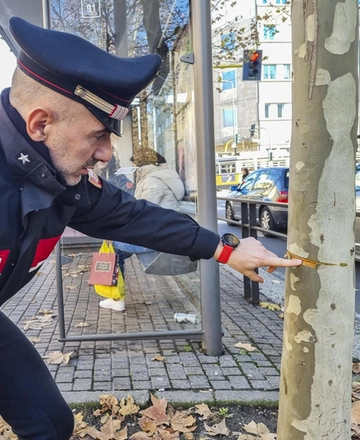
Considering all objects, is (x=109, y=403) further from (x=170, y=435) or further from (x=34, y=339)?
(x=34, y=339)

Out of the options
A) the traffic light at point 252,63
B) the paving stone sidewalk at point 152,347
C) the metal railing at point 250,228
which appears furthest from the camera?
the traffic light at point 252,63

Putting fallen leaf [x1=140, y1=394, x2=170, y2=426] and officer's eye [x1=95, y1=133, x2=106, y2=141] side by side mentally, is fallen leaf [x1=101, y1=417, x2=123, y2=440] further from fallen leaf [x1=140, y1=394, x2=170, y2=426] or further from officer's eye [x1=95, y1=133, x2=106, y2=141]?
officer's eye [x1=95, y1=133, x2=106, y2=141]

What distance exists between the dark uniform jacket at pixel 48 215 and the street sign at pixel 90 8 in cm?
292

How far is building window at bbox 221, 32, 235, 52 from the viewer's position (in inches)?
478

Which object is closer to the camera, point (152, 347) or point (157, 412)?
point (157, 412)

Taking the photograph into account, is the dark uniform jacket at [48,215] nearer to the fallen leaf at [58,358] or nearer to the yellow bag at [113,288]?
the fallen leaf at [58,358]

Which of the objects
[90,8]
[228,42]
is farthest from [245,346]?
[228,42]

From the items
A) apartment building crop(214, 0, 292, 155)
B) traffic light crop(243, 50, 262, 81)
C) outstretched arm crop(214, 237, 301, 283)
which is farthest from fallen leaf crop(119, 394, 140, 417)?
apartment building crop(214, 0, 292, 155)

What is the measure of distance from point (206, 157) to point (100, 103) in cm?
225

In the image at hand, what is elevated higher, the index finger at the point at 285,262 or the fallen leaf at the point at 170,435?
the index finger at the point at 285,262

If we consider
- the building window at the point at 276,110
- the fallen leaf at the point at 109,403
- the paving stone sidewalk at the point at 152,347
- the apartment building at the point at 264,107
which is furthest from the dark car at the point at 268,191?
the building window at the point at 276,110

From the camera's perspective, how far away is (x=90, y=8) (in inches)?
170

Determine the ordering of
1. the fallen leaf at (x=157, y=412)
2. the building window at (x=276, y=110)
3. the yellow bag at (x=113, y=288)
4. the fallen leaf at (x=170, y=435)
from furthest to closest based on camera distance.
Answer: the building window at (x=276, y=110)
the yellow bag at (x=113, y=288)
the fallen leaf at (x=157, y=412)
the fallen leaf at (x=170, y=435)

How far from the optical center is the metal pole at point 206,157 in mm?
3621
